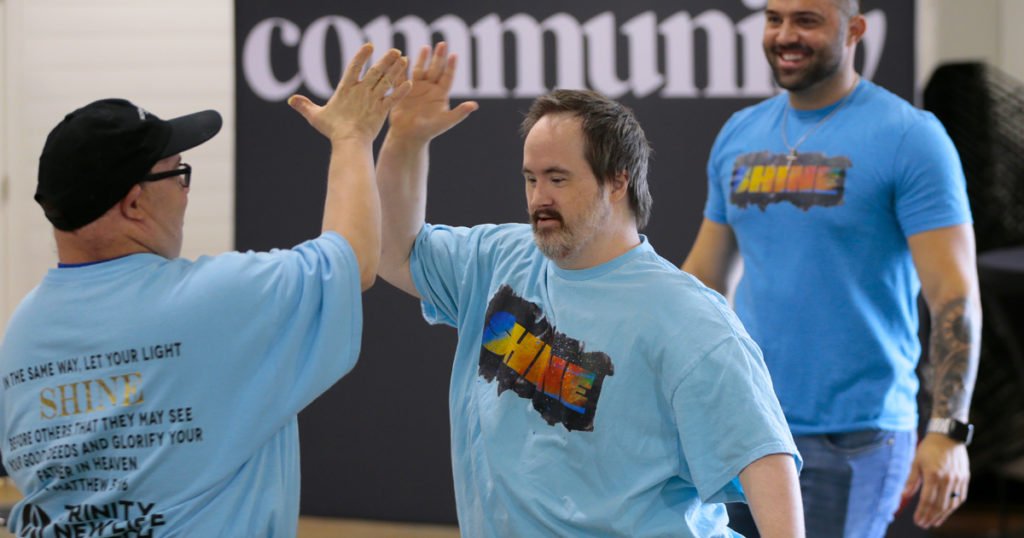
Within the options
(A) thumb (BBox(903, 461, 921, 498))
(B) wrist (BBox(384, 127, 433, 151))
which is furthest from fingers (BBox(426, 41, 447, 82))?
(A) thumb (BBox(903, 461, 921, 498))

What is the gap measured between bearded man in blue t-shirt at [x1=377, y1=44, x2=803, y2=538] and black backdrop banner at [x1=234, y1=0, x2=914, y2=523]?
2511mm

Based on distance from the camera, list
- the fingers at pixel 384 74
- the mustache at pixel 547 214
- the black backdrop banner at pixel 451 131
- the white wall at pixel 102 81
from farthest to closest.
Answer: the white wall at pixel 102 81
the black backdrop banner at pixel 451 131
the mustache at pixel 547 214
the fingers at pixel 384 74

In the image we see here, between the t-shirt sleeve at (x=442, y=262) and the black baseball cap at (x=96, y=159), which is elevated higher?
the black baseball cap at (x=96, y=159)

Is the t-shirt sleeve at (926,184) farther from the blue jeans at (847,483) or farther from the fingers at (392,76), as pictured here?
the fingers at (392,76)

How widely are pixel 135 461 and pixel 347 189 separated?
1.66 ft

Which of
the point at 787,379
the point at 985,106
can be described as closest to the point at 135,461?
the point at 787,379

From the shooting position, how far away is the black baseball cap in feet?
5.62

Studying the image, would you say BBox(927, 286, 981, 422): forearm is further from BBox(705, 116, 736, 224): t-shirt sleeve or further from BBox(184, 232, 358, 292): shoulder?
BBox(184, 232, 358, 292): shoulder

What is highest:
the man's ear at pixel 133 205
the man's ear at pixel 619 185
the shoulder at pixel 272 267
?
the man's ear at pixel 619 185

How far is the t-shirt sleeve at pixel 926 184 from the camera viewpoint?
9.05 ft

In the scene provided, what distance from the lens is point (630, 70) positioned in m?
4.74

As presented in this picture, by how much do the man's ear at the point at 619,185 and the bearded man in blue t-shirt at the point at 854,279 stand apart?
0.85 m

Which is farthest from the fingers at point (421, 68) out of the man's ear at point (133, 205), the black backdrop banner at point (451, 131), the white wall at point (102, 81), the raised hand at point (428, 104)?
the white wall at point (102, 81)

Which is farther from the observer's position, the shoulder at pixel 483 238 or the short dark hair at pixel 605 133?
the shoulder at pixel 483 238
